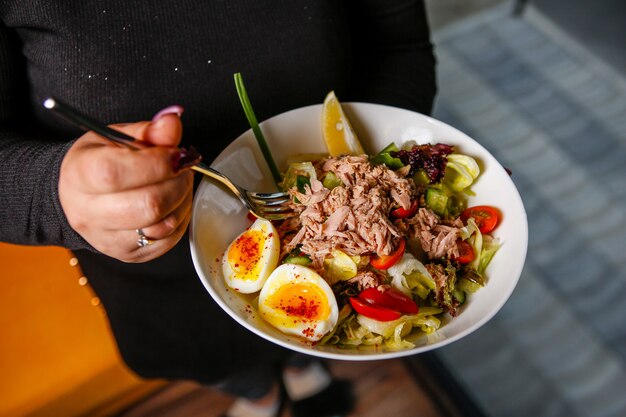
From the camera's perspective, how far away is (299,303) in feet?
3.44

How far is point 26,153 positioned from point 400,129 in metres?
0.84

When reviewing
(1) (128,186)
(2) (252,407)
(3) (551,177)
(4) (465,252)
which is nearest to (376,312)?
(4) (465,252)

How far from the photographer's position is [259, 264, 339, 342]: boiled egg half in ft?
3.35

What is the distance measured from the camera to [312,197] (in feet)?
3.64

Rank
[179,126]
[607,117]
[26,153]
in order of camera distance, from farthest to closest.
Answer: [607,117]
[26,153]
[179,126]

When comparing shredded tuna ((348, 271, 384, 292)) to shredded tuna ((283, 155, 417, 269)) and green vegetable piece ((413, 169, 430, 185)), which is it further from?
green vegetable piece ((413, 169, 430, 185))

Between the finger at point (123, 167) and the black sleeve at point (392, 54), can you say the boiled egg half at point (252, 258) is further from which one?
the black sleeve at point (392, 54)

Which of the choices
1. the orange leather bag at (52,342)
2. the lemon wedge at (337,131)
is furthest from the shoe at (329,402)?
the lemon wedge at (337,131)

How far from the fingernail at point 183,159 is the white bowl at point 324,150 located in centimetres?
23

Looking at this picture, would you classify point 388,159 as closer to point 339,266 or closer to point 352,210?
point 352,210

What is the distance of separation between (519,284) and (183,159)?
6.75 ft

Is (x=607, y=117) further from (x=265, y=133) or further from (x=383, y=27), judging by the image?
(x=265, y=133)

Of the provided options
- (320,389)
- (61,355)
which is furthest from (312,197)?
(320,389)

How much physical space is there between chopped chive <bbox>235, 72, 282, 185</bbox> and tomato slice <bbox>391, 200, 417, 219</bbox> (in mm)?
297
